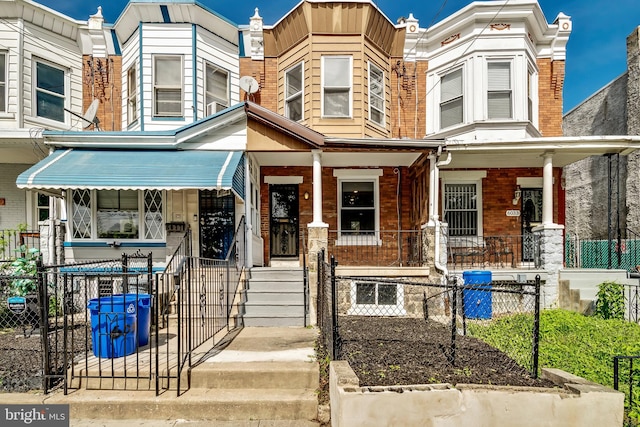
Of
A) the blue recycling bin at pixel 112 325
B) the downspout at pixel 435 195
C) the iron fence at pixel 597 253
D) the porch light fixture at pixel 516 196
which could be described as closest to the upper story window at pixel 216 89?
the downspout at pixel 435 195

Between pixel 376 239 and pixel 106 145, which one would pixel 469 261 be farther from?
pixel 106 145

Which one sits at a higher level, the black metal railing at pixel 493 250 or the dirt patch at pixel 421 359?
the black metal railing at pixel 493 250

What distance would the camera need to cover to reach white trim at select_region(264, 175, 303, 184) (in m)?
10.9

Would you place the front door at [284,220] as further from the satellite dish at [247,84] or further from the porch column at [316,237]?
the satellite dish at [247,84]

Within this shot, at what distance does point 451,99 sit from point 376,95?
91.2 inches

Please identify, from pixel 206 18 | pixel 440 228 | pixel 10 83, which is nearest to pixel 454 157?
pixel 440 228

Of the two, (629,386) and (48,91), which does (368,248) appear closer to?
(629,386)

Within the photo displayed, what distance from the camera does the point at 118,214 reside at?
342 inches

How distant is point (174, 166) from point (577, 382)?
24.5 ft

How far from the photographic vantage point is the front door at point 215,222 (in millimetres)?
9344

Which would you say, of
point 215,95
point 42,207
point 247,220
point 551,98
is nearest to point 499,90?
point 551,98

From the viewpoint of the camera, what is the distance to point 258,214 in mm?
10305

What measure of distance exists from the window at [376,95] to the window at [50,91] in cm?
926

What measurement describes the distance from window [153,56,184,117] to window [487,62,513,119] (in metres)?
8.86
